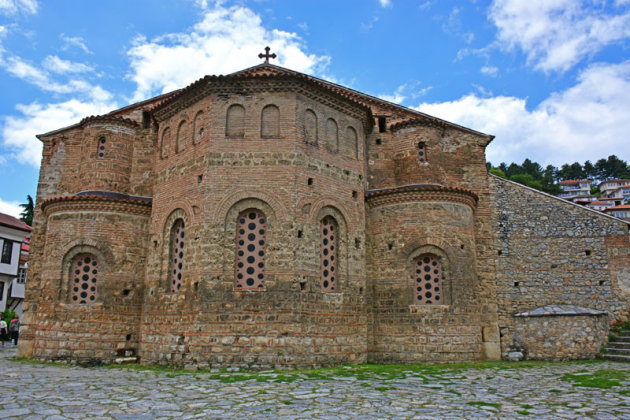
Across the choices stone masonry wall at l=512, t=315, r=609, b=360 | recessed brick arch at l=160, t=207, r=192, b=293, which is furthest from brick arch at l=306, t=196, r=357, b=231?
stone masonry wall at l=512, t=315, r=609, b=360

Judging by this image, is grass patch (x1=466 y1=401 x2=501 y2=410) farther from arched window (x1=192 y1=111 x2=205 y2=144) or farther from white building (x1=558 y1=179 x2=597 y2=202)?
white building (x1=558 y1=179 x2=597 y2=202)

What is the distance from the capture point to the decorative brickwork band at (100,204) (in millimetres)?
14156

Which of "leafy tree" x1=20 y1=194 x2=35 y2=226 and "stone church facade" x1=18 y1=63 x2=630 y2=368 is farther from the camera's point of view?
"leafy tree" x1=20 y1=194 x2=35 y2=226

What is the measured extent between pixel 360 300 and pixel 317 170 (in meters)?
3.79

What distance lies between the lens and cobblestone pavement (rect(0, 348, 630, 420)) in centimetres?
651

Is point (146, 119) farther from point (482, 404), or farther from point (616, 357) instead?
point (616, 357)

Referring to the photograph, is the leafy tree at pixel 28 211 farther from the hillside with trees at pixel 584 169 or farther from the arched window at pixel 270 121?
the hillside with trees at pixel 584 169

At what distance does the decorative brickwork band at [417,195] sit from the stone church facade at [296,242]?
0.19 ft

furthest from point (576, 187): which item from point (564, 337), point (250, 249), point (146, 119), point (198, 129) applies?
point (250, 249)

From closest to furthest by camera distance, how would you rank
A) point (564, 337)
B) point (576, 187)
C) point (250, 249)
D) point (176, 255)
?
point (250, 249), point (176, 255), point (564, 337), point (576, 187)

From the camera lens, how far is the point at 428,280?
45.6ft

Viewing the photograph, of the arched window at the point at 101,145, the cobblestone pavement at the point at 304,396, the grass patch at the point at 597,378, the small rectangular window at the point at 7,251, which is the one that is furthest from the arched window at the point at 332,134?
the small rectangular window at the point at 7,251

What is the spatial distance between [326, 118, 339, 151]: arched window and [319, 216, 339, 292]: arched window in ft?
7.23

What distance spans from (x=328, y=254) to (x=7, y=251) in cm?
2806
